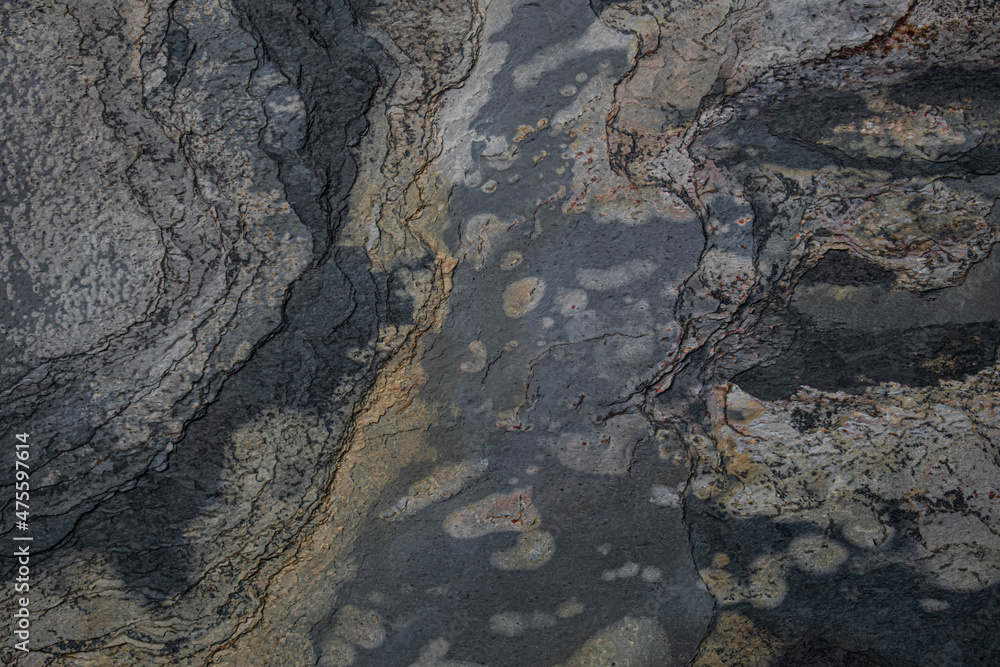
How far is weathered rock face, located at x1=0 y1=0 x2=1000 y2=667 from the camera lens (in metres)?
0.96

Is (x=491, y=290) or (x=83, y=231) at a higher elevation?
(x=83, y=231)

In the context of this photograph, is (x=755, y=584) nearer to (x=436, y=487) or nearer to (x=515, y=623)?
(x=515, y=623)

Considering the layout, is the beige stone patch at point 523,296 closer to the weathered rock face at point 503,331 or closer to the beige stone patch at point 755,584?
the weathered rock face at point 503,331

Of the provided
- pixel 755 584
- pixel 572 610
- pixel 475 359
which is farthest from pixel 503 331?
pixel 755 584

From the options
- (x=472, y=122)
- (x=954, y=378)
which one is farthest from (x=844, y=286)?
(x=472, y=122)

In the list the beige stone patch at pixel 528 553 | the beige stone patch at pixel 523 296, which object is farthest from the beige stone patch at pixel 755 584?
the beige stone patch at pixel 523 296

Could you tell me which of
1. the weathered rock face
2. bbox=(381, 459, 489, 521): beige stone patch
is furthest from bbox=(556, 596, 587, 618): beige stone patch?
bbox=(381, 459, 489, 521): beige stone patch

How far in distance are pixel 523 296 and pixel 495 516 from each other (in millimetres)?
381

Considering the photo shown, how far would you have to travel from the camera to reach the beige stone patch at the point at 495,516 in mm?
1026

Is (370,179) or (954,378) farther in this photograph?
(370,179)

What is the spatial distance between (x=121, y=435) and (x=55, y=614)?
0.32 m

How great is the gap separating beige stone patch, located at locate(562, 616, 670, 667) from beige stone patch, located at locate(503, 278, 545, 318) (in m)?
0.55

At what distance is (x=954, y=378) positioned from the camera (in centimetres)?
96

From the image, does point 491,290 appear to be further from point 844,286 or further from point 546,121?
point 844,286
